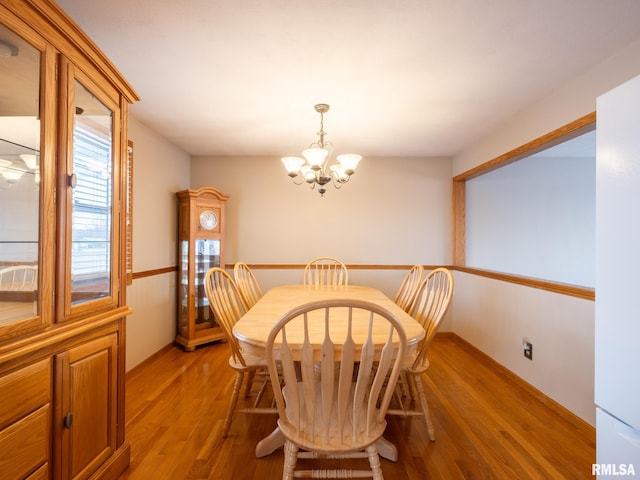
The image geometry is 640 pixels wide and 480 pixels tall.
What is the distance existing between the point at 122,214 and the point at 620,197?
1.99 meters

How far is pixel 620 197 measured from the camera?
0.95m

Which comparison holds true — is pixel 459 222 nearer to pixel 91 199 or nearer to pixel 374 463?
pixel 374 463

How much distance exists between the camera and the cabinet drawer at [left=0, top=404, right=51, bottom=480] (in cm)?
99

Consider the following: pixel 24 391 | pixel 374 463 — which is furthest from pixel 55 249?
pixel 374 463

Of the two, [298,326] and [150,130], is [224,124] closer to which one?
[150,130]

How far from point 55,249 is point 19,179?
265 mm

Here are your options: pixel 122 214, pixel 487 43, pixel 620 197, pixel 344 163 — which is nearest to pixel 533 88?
pixel 487 43

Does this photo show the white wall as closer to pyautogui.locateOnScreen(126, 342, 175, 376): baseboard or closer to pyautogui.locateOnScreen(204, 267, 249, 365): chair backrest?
pyautogui.locateOnScreen(204, 267, 249, 365): chair backrest

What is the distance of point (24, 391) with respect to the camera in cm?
106

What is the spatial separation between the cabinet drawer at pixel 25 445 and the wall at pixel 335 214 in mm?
2892

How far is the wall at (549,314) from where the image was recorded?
1960 millimetres

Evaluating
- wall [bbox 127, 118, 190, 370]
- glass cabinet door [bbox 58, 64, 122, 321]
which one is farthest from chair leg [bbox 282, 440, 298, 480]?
wall [bbox 127, 118, 190, 370]

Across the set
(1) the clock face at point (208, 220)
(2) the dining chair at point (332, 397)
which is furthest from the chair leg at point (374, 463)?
(1) the clock face at point (208, 220)

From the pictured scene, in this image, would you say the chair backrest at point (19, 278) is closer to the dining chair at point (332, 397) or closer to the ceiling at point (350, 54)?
the dining chair at point (332, 397)
